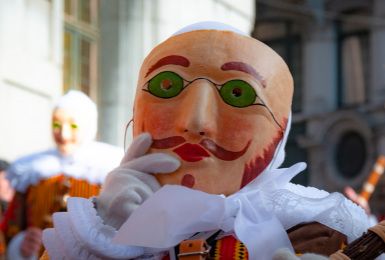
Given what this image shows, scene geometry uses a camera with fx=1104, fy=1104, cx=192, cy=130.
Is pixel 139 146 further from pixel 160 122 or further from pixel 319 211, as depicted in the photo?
pixel 319 211

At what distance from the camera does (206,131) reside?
9.06 ft

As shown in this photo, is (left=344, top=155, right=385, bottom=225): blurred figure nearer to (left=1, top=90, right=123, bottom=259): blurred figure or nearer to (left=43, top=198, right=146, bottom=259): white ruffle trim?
(left=1, top=90, right=123, bottom=259): blurred figure

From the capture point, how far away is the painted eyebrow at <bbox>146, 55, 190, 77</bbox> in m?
2.86

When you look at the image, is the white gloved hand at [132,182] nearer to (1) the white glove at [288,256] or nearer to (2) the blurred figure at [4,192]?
(1) the white glove at [288,256]

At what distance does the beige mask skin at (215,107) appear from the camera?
2.78 metres

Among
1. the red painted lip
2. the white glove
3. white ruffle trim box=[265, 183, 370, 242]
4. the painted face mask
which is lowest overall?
the painted face mask

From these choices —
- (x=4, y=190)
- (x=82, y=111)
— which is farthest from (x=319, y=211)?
(x=4, y=190)

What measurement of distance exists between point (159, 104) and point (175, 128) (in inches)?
3.8

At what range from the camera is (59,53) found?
7664 millimetres

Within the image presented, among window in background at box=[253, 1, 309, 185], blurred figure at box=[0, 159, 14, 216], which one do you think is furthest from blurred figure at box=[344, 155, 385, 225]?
window in background at box=[253, 1, 309, 185]

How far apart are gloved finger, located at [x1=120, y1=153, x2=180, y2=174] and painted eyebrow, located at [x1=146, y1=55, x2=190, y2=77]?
0.25 meters

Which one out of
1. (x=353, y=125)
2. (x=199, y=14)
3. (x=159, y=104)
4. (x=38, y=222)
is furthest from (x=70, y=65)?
(x=353, y=125)

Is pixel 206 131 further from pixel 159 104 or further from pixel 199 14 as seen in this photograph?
pixel 199 14

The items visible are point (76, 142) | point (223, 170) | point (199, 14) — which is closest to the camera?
point (223, 170)
